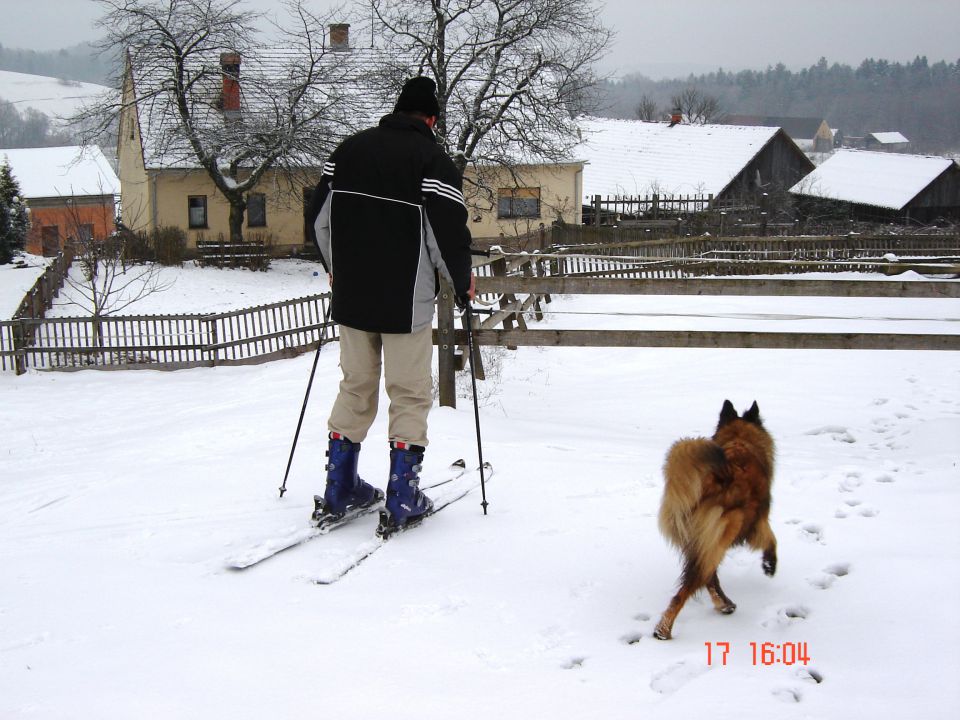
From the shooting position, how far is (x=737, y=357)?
1020 cm

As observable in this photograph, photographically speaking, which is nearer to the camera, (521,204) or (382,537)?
(382,537)

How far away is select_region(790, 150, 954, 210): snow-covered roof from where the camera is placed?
130ft

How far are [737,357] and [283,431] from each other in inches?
222

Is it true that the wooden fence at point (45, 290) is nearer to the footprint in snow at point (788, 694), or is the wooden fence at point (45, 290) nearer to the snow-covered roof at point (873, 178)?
the footprint in snow at point (788, 694)

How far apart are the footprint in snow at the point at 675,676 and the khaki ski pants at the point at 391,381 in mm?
1737

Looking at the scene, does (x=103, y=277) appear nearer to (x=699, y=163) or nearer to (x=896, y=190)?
(x=699, y=163)

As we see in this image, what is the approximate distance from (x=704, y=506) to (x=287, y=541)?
75.0 inches

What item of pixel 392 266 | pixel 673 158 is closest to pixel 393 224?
pixel 392 266

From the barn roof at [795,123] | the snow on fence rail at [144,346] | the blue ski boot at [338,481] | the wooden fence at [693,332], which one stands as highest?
the barn roof at [795,123]

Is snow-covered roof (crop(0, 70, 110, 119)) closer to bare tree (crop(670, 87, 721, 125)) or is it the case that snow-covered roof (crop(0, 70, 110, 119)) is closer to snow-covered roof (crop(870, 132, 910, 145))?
bare tree (crop(670, 87, 721, 125))

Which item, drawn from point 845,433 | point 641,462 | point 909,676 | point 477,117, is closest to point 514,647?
point 909,676

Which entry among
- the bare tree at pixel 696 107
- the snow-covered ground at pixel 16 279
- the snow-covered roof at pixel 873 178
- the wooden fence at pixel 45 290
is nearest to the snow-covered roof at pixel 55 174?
the snow-covered ground at pixel 16 279

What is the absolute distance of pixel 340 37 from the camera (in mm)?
31656

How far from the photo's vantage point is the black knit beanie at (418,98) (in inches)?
165
